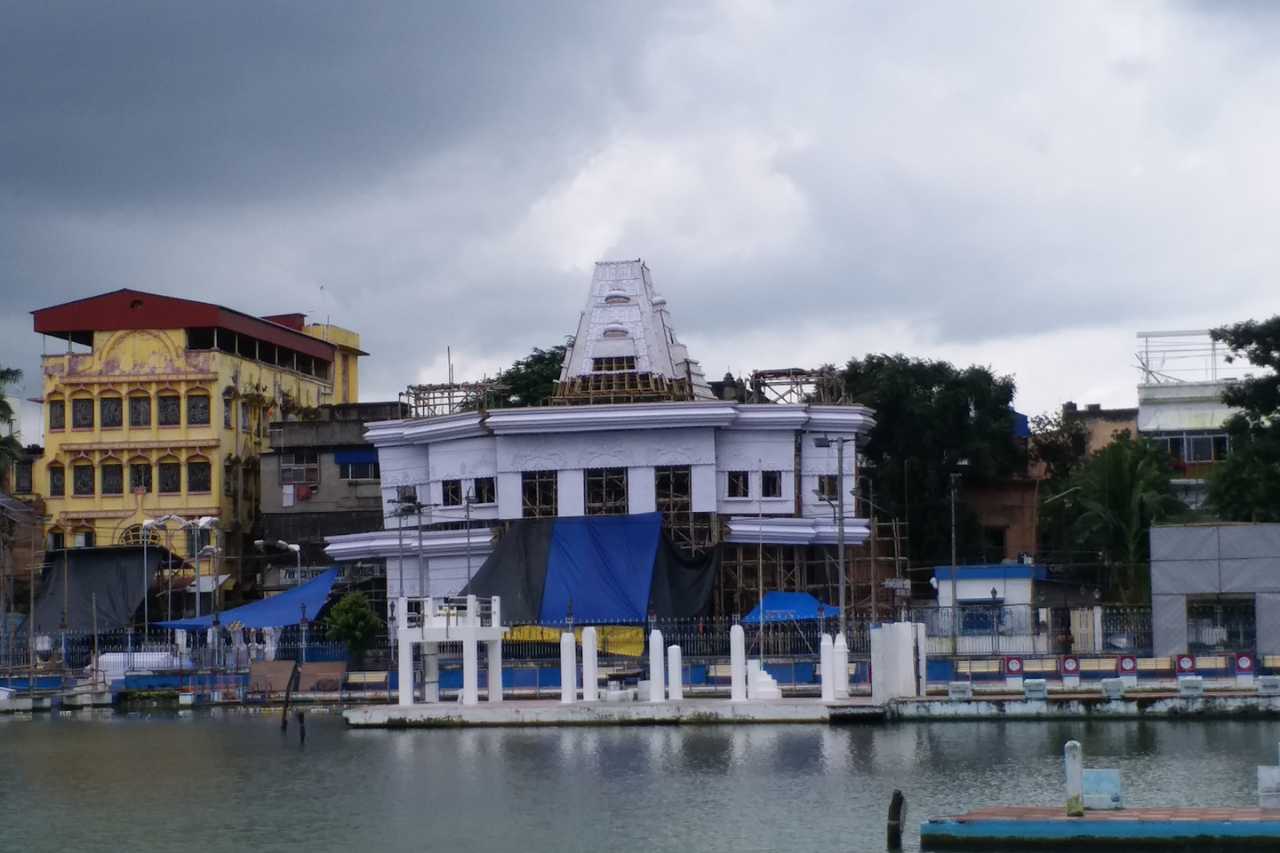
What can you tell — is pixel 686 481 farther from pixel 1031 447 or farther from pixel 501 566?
pixel 1031 447

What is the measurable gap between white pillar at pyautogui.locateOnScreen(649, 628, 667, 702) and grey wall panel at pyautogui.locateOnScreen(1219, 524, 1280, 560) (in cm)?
1599

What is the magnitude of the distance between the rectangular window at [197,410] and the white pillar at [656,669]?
36829 mm

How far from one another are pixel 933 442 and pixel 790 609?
21.0 m

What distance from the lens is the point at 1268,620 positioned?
53.6 meters

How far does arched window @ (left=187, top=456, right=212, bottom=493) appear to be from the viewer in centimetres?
8325

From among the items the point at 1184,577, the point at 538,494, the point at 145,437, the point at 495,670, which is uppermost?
the point at 145,437

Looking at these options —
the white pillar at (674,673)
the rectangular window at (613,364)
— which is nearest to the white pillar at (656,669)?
the white pillar at (674,673)

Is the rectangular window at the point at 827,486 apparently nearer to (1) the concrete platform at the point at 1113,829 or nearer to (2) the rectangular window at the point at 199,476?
(2) the rectangular window at the point at 199,476

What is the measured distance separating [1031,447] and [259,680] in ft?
138

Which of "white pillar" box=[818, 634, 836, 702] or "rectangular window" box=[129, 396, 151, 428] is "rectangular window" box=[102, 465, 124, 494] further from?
"white pillar" box=[818, 634, 836, 702]

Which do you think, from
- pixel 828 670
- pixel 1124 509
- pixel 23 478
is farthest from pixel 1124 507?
pixel 23 478

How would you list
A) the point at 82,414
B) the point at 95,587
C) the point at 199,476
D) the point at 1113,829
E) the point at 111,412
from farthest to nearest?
the point at 82,414 → the point at 111,412 → the point at 199,476 → the point at 95,587 → the point at 1113,829

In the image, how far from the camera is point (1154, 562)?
54.8 meters

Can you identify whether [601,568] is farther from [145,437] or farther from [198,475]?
[145,437]
